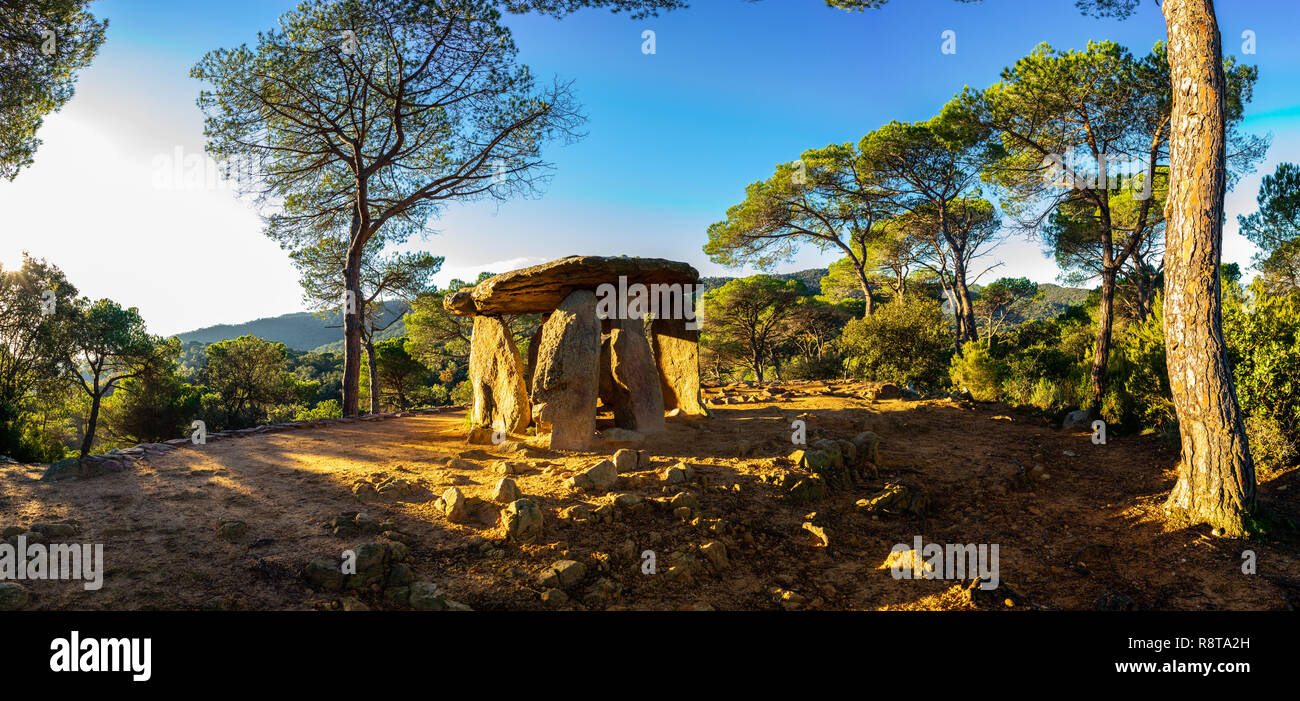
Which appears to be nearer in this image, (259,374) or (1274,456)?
(1274,456)

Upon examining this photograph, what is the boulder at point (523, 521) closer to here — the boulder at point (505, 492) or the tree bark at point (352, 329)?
the boulder at point (505, 492)

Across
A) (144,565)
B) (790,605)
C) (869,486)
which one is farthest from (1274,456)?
(144,565)

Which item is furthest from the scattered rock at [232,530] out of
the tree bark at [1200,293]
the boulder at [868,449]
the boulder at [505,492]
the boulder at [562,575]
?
the tree bark at [1200,293]

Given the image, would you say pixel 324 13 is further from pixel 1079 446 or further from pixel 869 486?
pixel 1079 446

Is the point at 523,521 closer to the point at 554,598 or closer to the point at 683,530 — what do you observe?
the point at 554,598

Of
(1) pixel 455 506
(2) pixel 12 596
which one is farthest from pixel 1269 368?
(2) pixel 12 596

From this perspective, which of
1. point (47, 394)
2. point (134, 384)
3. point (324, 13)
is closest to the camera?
point (324, 13)

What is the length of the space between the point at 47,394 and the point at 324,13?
44.9 ft

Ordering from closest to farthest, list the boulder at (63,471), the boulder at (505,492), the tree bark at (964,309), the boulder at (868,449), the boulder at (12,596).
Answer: the boulder at (12,596) < the boulder at (505,492) < the boulder at (63,471) < the boulder at (868,449) < the tree bark at (964,309)

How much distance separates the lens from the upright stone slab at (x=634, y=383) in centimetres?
712

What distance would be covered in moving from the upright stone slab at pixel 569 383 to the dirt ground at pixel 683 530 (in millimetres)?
516
